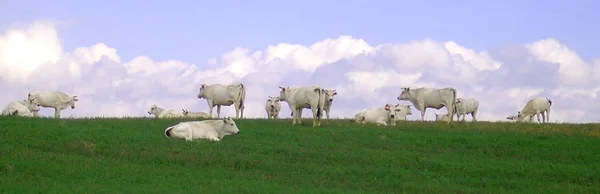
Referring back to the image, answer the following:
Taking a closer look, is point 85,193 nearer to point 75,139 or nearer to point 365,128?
point 75,139

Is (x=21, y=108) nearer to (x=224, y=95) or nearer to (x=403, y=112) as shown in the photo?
(x=224, y=95)

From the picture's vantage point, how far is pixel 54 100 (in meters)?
43.2

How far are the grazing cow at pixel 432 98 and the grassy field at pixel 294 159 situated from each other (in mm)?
9040

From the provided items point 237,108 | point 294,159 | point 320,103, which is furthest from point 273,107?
point 294,159

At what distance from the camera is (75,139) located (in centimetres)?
2516

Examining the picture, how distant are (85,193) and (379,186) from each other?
23.5 ft

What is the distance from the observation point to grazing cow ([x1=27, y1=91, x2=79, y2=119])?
42.5 metres

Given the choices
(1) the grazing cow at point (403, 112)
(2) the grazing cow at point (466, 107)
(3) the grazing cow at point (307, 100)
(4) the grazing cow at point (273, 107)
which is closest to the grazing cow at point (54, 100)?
(4) the grazing cow at point (273, 107)

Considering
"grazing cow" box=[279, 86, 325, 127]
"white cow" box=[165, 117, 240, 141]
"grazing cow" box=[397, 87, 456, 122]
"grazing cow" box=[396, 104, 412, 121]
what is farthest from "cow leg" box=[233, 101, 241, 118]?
"white cow" box=[165, 117, 240, 141]

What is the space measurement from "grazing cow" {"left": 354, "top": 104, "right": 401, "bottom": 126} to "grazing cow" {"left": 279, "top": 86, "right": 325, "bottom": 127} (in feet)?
8.48

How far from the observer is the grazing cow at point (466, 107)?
45.9 m

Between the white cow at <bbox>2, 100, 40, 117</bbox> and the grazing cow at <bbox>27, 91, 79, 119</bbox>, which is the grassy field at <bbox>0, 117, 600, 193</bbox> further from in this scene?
the grazing cow at <bbox>27, 91, 79, 119</bbox>

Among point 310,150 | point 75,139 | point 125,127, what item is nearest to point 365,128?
point 310,150

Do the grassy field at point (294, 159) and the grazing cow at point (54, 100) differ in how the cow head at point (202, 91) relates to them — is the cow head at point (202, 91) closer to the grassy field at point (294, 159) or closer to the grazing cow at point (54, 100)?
the grazing cow at point (54, 100)
